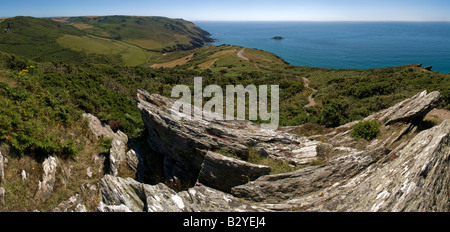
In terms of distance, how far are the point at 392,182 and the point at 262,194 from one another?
15.9 ft

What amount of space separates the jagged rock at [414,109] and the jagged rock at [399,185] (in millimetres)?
2471

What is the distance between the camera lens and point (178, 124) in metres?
12.4

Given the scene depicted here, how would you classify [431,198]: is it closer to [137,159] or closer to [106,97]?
[137,159]

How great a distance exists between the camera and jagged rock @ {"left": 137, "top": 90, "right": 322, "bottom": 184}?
11219 mm

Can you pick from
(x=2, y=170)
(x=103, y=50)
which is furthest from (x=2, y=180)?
(x=103, y=50)

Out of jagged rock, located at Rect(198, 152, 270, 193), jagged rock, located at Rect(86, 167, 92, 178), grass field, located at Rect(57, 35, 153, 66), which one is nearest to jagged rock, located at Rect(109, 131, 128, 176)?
jagged rock, located at Rect(86, 167, 92, 178)

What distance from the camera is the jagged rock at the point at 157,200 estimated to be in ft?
25.2

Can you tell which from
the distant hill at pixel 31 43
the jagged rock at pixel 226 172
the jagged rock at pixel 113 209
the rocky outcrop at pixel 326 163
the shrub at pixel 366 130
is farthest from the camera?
the distant hill at pixel 31 43

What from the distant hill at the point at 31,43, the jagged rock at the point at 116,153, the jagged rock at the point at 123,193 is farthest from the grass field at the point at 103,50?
the jagged rock at the point at 123,193

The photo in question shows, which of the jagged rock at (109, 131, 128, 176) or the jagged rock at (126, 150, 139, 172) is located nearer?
the jagged rock at (109, 131, 128, 176)

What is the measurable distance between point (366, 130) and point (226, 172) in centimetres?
885

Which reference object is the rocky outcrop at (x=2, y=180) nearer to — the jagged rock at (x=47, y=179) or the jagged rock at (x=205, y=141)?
the jagged rock at (x=47, y=179)

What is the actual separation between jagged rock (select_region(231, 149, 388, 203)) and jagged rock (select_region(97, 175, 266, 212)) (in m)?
0.74

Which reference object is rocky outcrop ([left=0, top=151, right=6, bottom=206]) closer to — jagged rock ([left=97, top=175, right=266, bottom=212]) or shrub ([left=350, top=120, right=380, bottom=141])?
jagged rock ([left=97, top=175, right=266, bottom=212])
